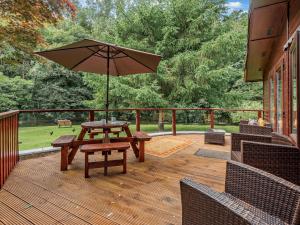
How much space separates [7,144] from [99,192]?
1.78 m

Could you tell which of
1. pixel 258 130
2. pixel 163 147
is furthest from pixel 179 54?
pixel 258 130

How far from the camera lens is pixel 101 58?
13.1 ft

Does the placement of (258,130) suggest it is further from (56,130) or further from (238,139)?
(56,130)

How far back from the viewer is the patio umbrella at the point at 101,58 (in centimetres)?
309

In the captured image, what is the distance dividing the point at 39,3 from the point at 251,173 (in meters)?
5.99

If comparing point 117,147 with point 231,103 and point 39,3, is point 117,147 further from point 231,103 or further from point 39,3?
point 231,103

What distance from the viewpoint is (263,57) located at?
5.94 meters

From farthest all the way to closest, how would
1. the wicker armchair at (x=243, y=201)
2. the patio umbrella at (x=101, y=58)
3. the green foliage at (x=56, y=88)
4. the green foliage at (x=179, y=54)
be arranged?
the green foliage at (x=56, y=88) < the green foliage at (x=179, y=54) < the patio umbrella at (x=101, y=58) < the wicker armchair at (x=243, y=201)

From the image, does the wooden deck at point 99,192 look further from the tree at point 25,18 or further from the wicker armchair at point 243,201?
the tree at point 25,18

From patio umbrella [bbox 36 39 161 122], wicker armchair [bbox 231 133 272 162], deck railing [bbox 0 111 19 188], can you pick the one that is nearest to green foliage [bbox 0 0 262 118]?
patio umbrella [bbox 36 39 161 122]

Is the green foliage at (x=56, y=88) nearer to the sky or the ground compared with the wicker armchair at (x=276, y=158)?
nearer to the sky

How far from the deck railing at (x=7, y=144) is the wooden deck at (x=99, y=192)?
5.5 inches

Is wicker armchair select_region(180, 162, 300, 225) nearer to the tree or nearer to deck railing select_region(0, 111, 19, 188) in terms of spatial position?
deck railing select_region(0, 111, 19, 188)

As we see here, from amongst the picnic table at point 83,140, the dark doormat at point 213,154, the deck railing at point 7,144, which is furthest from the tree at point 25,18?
the dark doormat at point 213,154
